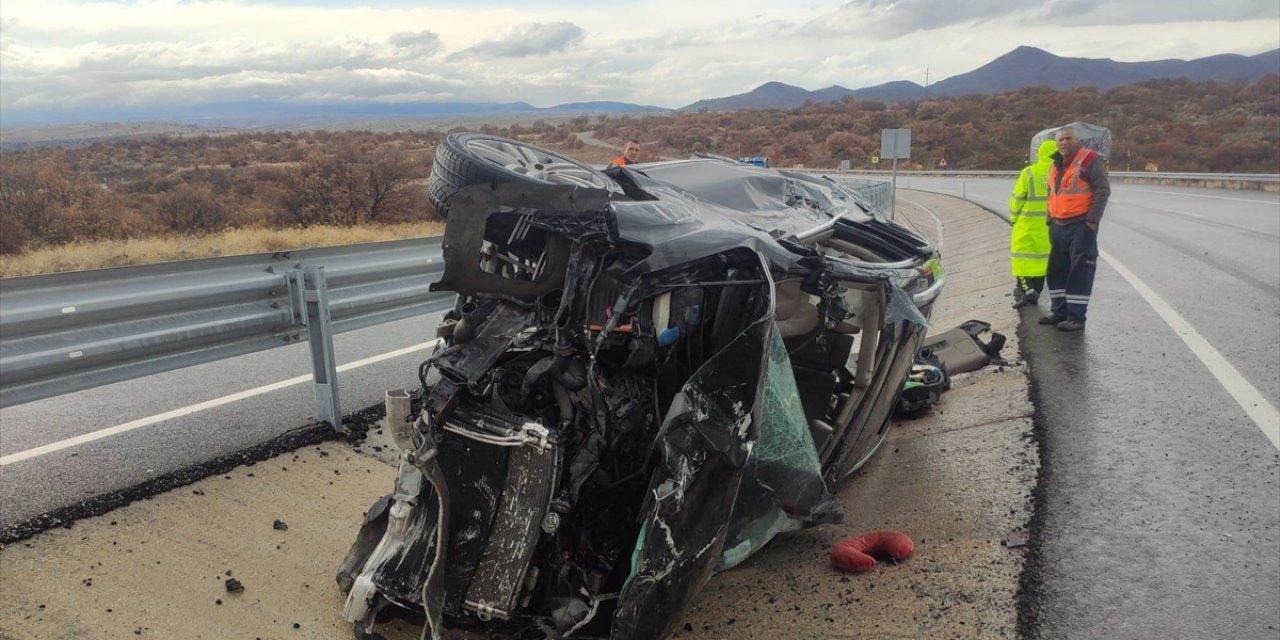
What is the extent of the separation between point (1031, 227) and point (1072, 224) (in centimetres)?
65

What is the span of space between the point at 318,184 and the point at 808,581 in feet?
70.3

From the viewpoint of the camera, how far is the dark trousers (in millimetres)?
7148

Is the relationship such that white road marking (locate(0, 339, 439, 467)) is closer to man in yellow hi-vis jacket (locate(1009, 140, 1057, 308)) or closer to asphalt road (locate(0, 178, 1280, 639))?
asphalt road (locate(0, 178, 1280, 639))

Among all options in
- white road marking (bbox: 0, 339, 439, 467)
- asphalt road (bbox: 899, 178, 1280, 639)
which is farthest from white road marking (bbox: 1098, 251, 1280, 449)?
white road marking (bbox: 0, 339, 439, 467)

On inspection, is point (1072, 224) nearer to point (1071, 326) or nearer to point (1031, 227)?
point (1031, 227)

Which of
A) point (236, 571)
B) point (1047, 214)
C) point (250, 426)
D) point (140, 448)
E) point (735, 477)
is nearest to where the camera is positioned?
point (735, 477)

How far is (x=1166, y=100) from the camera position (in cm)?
5897

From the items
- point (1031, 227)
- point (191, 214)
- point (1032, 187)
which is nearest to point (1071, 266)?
point (1031, 227)

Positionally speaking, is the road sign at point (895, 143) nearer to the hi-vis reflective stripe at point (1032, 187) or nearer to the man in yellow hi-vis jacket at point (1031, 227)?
the man in yellow hi-vis jacket at point (1031, 227)

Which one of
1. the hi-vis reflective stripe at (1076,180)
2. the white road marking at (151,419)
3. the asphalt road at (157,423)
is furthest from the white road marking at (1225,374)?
the white road marking at (151,419)

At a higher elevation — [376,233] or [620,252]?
[620,252]

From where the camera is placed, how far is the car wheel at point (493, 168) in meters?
3.35

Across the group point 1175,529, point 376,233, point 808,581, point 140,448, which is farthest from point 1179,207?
point 140,448

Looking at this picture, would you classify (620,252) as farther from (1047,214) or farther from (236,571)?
(1047,214)
